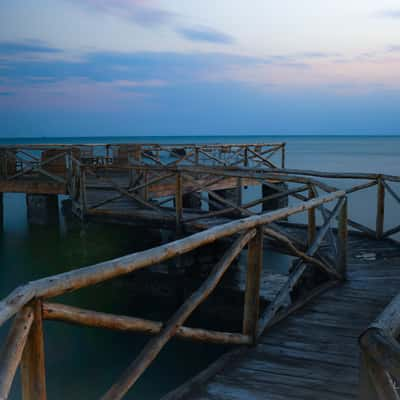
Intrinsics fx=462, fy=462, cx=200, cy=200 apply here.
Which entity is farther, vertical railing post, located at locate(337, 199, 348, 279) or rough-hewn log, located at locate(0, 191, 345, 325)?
vertical railing post, located at locate(337, 199, 348, 279)

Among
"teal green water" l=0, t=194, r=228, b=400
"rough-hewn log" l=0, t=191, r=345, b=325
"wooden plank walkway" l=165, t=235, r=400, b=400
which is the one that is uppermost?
"rough-hewn log" l=0, t=191, r=345, b=325

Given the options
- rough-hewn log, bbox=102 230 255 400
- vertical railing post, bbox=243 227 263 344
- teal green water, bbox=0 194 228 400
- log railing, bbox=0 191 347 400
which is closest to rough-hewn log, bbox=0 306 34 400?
log railing, bbox=0 191 347 400

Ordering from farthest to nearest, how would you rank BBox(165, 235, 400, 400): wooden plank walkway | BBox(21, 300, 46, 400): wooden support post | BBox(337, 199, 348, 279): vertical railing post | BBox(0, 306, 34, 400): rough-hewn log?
BBox(337, 199, 348, 279): vertical railing post
BBox(165, 235, 400, 400): wooden plank walkway
BBox(21, 300, 46, 400): wooden support post
BBox(0, 306, 34, 400): rough-hewn log

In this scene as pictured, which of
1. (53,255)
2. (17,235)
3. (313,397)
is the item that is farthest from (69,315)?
(17,235)

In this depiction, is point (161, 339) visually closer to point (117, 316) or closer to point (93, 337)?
point (117, 316)

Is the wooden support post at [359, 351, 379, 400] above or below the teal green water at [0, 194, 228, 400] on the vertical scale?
above

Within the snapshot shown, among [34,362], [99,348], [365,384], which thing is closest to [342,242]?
[365,384]

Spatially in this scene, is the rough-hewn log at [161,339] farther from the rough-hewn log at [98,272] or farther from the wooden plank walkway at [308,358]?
the wooden plank walkway at [308,358]

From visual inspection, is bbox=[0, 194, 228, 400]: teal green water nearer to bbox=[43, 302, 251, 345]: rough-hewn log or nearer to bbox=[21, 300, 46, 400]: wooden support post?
bbox=[43, 302, 251, 345]: rough-hewn log

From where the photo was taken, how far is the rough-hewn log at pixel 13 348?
1.47 m

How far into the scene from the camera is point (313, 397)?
2.75 m

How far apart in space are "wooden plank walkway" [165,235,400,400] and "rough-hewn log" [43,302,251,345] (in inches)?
10.9

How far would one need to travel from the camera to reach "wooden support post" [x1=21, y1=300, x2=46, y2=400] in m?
1.72

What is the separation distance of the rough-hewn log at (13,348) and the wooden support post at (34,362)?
0.04 metres
